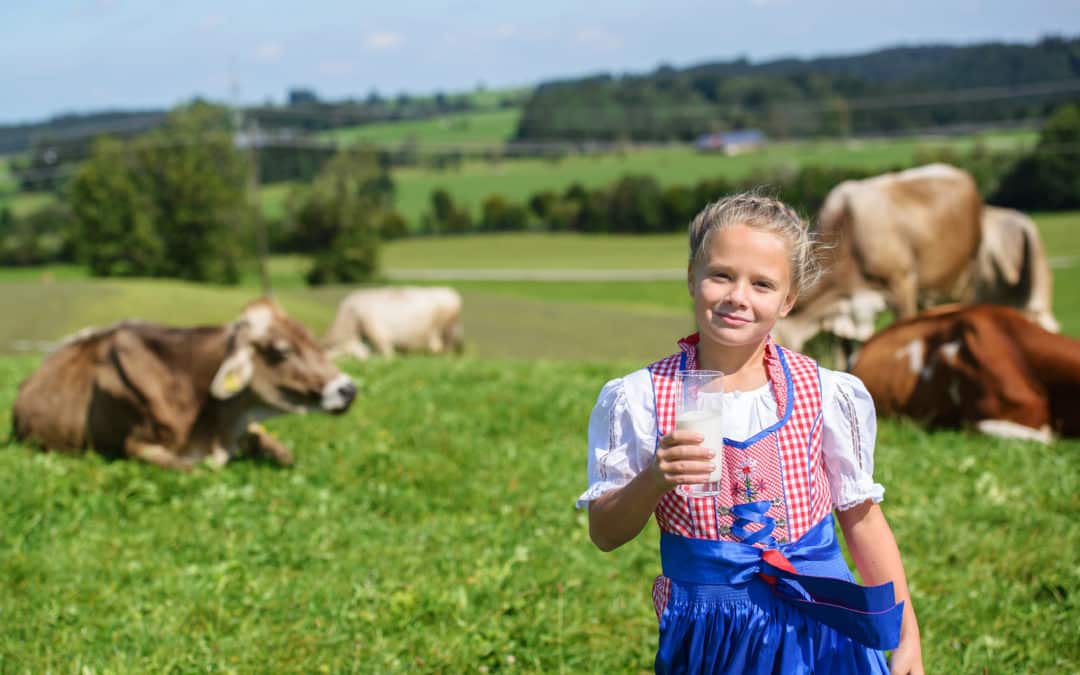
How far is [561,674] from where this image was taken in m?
4.12

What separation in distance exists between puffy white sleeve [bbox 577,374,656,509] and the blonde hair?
44 cm

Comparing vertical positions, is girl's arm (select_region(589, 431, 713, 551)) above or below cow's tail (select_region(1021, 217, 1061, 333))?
above

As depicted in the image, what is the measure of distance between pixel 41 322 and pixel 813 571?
98.3ft

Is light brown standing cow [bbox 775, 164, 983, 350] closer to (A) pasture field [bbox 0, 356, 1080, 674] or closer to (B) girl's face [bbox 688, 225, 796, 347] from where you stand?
(A) pasture field [bbox 0, 356, 1080, 674]

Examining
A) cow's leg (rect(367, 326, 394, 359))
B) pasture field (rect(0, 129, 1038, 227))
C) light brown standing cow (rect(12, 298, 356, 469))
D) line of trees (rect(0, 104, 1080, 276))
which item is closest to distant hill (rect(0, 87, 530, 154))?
pasture field (rect(0, 129, 1038, 227))

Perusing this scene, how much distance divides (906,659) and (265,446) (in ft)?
16.2

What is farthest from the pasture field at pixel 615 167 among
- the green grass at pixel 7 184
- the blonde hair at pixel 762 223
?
the blonde hair at pixel 762 223

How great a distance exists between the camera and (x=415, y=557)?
525 centimetres

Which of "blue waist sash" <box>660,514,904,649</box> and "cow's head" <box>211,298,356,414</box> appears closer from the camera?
"blue waist sash" <box>660,514,904,649</box>

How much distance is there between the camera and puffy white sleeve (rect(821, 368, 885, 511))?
9.15 feet

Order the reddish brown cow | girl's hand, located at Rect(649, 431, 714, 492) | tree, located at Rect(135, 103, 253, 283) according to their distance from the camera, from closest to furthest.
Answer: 1. girl's hand, located at Rect(649, 431, 714, 492)
2. the reddish brown cow
3. tree, located at Rect(135, 103, 253, 283)

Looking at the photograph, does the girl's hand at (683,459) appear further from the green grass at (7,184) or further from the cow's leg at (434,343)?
the green grass at (7,184)

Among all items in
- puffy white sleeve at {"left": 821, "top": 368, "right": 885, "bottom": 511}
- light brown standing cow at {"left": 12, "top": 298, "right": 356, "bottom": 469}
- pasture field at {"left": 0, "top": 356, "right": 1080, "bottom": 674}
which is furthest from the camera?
light brown standing cow at {"left": 12, "top": 298, "right": 356, "bottom": 469}

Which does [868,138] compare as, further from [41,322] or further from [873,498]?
[873,498]
